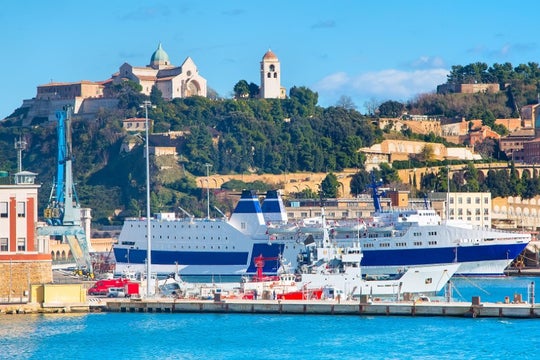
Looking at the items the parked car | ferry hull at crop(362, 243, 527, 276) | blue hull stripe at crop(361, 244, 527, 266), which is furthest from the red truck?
blue hull stripe at crop(361, 244, 527, 266)

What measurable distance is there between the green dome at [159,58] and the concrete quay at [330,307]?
7861cm

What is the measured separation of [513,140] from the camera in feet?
412

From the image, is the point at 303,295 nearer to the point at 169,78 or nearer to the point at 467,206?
the point at 467,206

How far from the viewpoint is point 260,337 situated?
159 ft

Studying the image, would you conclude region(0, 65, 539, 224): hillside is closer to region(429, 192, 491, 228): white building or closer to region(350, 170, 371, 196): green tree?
region(350, 170, 371, 196): green tree

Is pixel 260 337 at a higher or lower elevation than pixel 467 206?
lower

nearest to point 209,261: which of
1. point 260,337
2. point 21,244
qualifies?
point 21,244

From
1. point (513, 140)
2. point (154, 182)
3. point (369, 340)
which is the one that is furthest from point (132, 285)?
point (513, 140)

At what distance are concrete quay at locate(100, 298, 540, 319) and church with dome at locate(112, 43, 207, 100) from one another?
73.1 meters

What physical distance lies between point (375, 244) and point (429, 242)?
8.68 feet

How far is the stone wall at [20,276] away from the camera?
171 ft

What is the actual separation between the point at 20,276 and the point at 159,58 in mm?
80700

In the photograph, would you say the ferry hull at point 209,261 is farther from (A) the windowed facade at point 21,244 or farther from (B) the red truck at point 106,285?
(A) the windowed facade at point 21,244

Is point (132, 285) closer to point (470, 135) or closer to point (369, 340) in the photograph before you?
point (369, 340)
